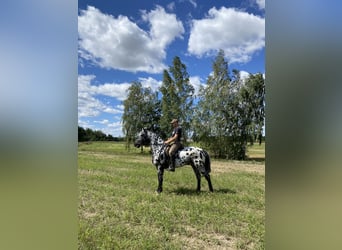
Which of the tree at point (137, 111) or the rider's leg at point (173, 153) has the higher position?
the tree at point (137, 111)

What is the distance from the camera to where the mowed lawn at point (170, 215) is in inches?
111

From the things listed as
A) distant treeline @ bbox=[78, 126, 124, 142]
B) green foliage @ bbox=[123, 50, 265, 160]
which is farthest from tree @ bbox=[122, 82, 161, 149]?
green foliage @ bbox=[123, 50, 265, 160]

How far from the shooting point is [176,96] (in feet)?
45.6

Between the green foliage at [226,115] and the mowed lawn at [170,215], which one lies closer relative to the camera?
the mowed lawn at [170,215]

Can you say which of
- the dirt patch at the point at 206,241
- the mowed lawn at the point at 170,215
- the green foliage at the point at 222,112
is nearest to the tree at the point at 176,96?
the green foliage at the point at 222,112

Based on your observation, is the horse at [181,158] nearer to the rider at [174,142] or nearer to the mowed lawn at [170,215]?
the rider at [174,142]

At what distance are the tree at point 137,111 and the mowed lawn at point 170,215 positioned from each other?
30.9 feet

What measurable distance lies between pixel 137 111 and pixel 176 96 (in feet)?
8.71

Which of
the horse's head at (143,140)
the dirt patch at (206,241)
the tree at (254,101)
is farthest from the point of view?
the tree at (254,101)

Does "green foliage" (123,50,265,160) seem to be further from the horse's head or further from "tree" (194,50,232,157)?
the horse's head

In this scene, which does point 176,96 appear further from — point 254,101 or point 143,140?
point 143,140
